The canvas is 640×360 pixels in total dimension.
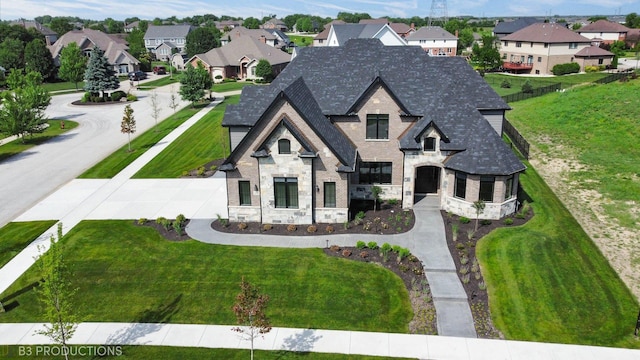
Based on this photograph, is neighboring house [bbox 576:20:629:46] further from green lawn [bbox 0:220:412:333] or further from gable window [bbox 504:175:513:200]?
green lawn [bbox 0:220:412:333]

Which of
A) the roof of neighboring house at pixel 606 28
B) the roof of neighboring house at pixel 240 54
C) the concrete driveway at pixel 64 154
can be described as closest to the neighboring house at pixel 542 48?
the roof of neighboring house at pixel 606 28

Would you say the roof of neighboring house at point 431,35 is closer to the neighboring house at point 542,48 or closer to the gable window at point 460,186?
the neighboring house at point 542,48

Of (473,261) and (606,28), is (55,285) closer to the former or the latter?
(473,261)

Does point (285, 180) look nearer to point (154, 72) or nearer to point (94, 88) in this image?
Result: point (94, 88)

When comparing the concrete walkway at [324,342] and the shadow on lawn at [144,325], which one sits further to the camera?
the shadow on lawn at [144,325]

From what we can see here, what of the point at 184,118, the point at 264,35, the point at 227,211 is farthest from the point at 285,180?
the point at 264,35
